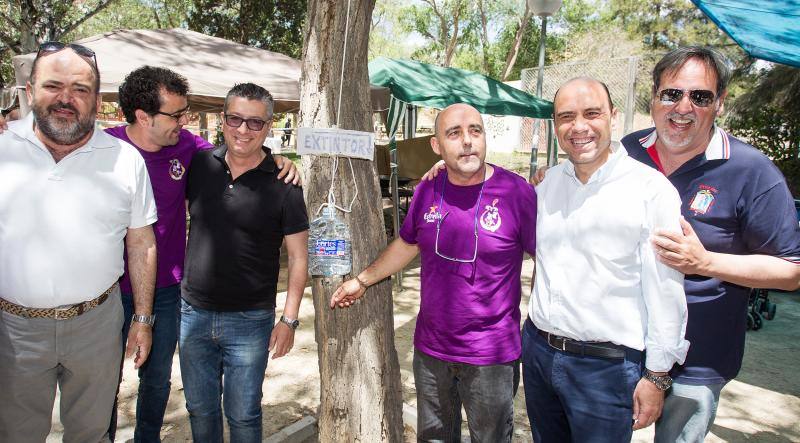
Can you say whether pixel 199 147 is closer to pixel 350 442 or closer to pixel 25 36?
pixel 350 442

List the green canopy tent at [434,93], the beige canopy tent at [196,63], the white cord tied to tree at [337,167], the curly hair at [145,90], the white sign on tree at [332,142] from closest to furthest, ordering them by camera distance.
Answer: the white sign on tree at [332,142] < the white cord tied to tree at [337,167] < the curly hair at [145,90] < the beige canopy tent at [196,63] < the green canopy tent at [434,93]

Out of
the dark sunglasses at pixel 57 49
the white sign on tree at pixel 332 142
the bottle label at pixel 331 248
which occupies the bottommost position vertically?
the bottle label at pixel 331 248

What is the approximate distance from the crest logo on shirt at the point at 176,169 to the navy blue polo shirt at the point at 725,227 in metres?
2.26

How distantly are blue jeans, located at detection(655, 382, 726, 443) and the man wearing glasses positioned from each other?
0.61m

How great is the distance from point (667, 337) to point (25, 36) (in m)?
15.1

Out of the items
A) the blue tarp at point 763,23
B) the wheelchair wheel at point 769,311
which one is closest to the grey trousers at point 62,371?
the blue tarp at point 763,23

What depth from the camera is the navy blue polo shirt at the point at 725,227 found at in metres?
1.86

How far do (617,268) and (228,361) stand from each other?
1.77m

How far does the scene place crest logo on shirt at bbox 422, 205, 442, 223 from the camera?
230cm

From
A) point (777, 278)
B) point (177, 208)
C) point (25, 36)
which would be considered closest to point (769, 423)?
point (777, 278)

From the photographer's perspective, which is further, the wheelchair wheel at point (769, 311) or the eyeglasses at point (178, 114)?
the wheelchair wheel at point (769, 311)

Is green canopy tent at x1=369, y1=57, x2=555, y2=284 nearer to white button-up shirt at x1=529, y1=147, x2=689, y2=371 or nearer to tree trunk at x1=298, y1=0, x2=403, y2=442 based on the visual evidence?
tree trunk at x1=298, y1=0, x2=403, y2=442

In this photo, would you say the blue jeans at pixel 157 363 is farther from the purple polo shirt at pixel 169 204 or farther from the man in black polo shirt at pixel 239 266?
the man in black polo shirt at pixel 239 266

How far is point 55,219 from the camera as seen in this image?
2.10 m
